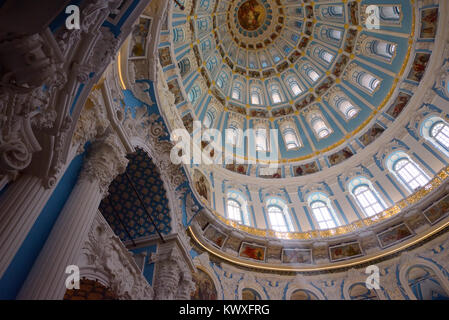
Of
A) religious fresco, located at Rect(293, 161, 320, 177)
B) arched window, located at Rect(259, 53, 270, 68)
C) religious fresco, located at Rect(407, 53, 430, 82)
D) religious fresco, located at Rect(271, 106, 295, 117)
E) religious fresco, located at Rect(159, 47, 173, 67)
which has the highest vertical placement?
arched window, located at Rect(259, 53, 270, 68)

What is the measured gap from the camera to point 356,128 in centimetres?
2014

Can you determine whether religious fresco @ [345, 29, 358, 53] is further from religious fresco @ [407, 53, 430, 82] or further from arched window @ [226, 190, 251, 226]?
arched window @ [226, 190, 251, 226]

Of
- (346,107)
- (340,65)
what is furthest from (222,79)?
(346,107)

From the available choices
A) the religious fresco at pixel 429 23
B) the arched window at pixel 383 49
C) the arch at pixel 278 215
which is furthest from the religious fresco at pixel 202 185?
the religious fresco at pixel 429 23

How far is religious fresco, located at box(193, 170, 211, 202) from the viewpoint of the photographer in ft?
50.9

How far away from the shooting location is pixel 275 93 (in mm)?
25906

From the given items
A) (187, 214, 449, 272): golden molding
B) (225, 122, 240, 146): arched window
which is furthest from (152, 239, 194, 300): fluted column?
(225, 122, 240, 146): arched window

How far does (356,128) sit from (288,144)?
5.20 meters

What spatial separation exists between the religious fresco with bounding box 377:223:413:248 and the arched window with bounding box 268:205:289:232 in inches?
204

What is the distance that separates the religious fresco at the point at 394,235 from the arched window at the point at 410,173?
8.04 feet

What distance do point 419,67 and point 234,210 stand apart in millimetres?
14682

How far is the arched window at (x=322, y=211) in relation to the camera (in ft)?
56.4

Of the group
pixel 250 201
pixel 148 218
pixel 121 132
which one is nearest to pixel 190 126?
pixel 250 201

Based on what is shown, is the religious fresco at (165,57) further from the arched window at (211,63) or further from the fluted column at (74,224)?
the fluted column at (74,224)
